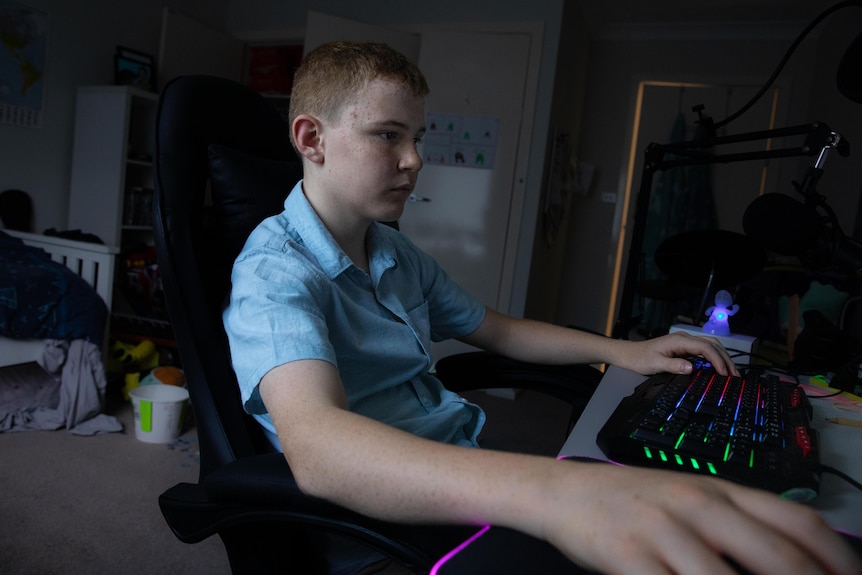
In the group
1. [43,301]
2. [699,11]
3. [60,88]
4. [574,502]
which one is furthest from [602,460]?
[699,11]

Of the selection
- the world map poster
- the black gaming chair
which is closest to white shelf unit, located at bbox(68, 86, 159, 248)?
the world map poster

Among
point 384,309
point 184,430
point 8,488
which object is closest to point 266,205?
point 384,309

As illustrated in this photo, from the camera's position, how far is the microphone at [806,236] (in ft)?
3.26

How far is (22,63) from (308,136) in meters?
2.92

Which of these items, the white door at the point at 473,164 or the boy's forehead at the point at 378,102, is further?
the white door at the point at 473,164

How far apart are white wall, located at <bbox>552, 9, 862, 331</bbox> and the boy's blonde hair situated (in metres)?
3.82

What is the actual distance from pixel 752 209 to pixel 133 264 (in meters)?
3.11

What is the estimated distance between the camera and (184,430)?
2451 millimetres

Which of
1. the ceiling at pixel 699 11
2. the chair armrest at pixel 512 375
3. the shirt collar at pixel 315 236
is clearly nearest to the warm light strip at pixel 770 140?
the ceiling at pixel 699 11

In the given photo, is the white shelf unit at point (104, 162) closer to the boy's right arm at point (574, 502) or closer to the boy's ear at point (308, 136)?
the boy's ear at point (308, 136)

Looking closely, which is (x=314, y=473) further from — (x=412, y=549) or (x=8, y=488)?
(x=8, y=488)

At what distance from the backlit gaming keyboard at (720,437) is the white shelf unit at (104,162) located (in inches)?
124

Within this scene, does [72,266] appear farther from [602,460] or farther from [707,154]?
[602,460]

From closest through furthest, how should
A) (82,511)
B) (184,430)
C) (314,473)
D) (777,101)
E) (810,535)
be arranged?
(810,535)
(314,473)
(82,511)
(184,430)
(777,101)
